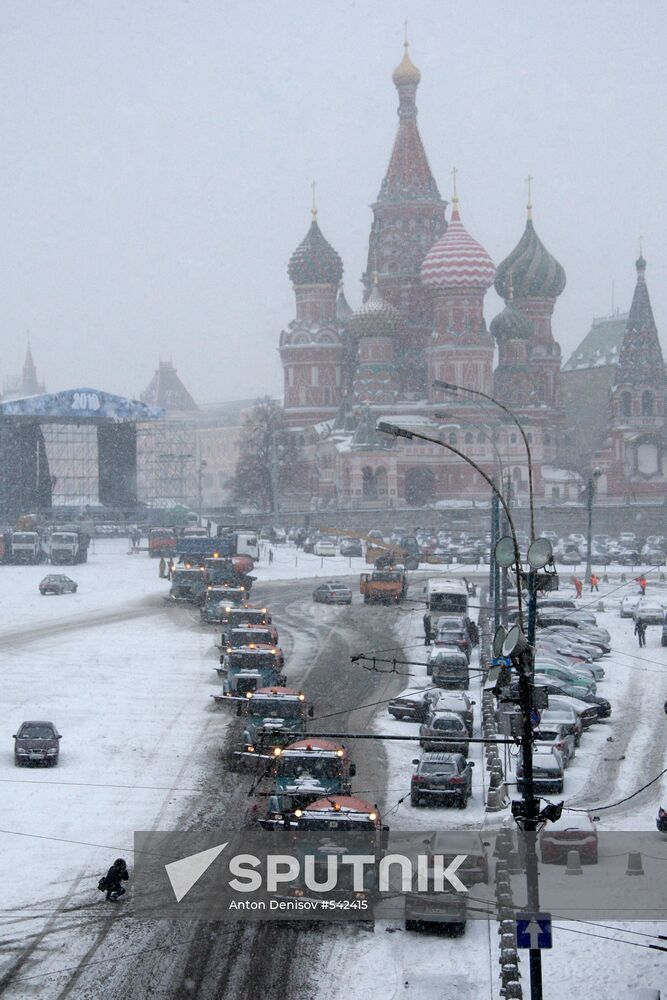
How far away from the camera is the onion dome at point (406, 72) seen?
119875mm

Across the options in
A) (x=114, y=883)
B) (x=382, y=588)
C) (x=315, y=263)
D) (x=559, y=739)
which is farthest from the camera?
(x=315, y=263)

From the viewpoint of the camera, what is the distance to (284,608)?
57594mm

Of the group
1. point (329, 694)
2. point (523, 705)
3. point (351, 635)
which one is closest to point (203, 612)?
point (351, 635)

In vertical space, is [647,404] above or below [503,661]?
above

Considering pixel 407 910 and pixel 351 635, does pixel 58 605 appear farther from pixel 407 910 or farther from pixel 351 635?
pixel 407 910

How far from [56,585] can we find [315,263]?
63.8 metres

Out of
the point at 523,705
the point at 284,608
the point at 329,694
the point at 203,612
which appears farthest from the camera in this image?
the point at 284,608

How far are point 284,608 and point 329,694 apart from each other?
19.9 metres

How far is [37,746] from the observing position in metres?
30.0

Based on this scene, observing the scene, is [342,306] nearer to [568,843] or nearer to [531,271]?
[531,271]

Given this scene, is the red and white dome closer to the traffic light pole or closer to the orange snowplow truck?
the orange snowplow truck

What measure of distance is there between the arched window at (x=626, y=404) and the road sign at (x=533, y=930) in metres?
105

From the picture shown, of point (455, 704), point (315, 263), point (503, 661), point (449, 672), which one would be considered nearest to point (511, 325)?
point (315, 263)

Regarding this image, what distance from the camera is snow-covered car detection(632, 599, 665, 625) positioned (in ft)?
165
